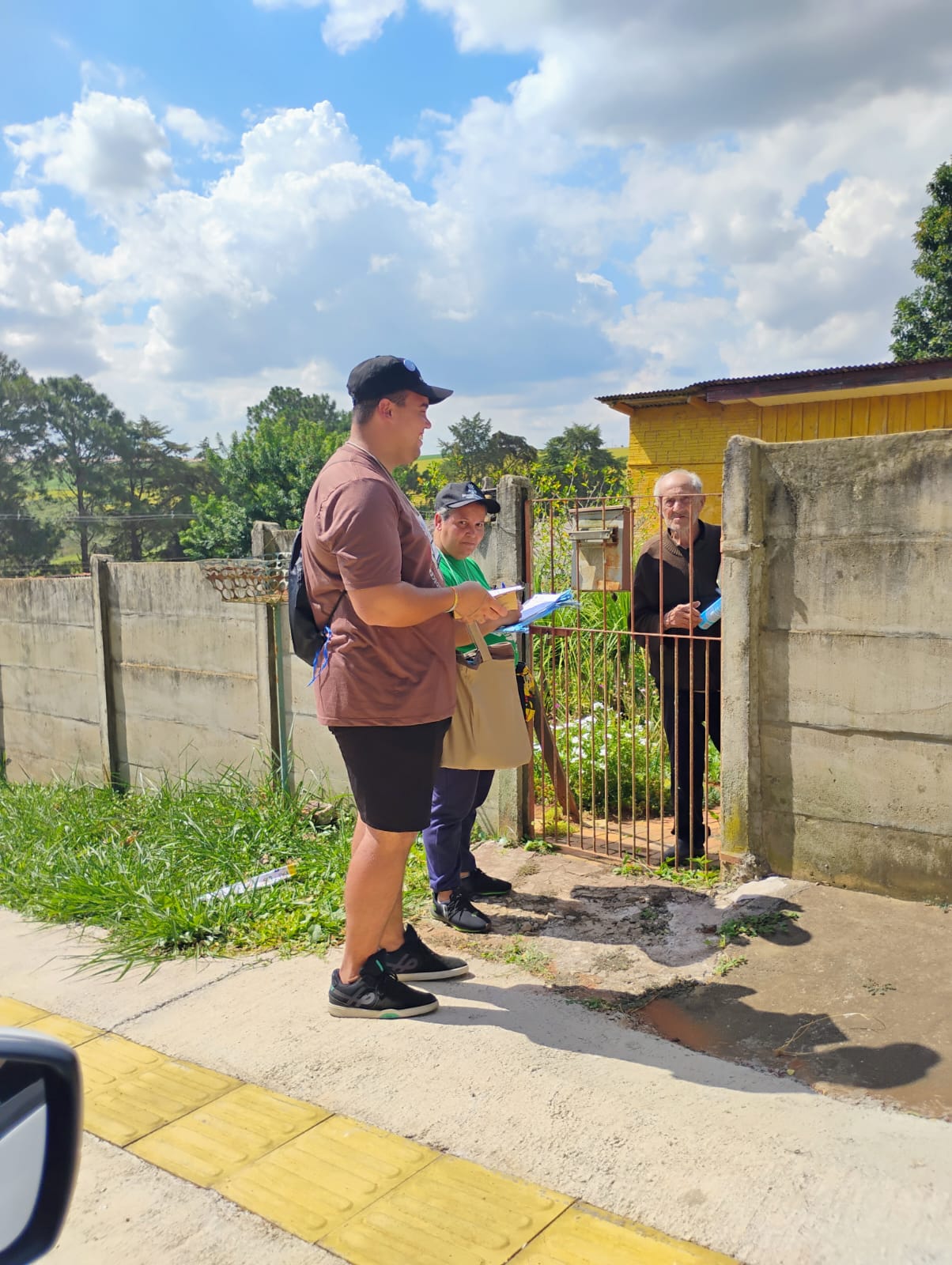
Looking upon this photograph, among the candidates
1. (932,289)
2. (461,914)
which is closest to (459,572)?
(461,914)

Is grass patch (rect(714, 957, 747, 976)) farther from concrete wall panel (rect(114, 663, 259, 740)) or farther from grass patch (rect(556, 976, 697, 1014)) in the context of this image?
concrete wall panel (rect(114, 663, 259, 740))

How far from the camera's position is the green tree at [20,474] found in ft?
183

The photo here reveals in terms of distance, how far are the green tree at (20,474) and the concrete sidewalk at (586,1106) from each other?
186 ft

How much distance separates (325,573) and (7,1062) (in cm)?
202

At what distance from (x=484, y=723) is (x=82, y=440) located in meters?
70.6

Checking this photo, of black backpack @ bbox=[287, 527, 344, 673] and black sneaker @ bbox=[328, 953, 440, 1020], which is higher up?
black backpack @ bbox=[287, 527, 344, 673]

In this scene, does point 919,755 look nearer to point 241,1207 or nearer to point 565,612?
point 241,1207

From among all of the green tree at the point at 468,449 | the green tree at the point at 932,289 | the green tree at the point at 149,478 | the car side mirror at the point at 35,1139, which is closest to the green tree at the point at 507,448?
the green tree at the point at 468,449

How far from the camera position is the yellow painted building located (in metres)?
12.5

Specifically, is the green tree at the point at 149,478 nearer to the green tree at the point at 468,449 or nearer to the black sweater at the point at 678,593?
the green tree at the point at 468,449

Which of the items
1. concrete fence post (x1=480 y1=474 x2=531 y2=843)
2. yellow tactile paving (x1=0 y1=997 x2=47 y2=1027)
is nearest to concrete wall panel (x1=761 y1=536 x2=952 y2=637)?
concrete fence post (x1=480 y1=474 x2=531 y2=843)

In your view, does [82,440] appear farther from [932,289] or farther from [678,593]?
[678,593]

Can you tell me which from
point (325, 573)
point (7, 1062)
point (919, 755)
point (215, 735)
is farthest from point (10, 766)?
point (7, 1062)

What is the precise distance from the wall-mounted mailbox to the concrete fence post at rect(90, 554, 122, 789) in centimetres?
466
